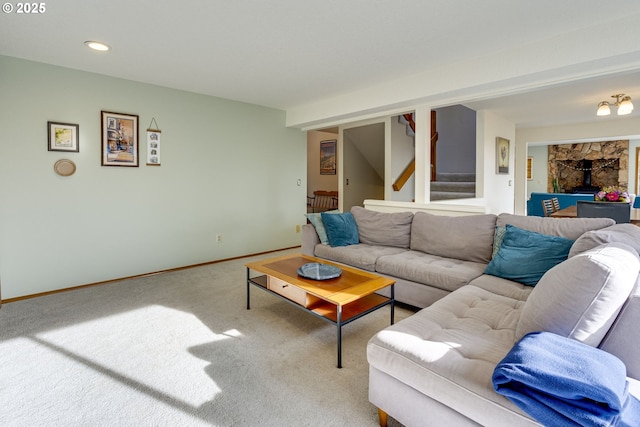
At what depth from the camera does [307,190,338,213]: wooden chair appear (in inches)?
308

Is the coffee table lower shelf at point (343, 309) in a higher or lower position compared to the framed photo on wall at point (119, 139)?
lower

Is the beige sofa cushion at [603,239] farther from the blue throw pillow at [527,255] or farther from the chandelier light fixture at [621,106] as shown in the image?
the chandelier light fixture at [621,106]

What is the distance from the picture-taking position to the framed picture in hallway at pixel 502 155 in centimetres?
548

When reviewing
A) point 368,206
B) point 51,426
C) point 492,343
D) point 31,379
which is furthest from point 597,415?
point 368,206

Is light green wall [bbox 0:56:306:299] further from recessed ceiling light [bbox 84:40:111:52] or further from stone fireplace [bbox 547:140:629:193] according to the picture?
stone fireplace [bbox 547:140:629:193]

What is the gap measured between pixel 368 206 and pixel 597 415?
3550 millimetres

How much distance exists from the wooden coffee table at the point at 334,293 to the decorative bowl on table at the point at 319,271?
0.09ft

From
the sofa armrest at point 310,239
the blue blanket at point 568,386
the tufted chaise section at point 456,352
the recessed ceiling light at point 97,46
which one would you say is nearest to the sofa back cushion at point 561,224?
the tufted chaise section at point 456,352

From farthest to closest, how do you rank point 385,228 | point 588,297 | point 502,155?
point 502,155 → point 385,228 → point 588,297

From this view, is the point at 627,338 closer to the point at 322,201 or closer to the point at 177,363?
the point at 177,363

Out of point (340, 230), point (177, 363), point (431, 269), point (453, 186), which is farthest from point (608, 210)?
point (177, 363)

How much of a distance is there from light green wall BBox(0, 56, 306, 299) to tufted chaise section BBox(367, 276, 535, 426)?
337 centimetres

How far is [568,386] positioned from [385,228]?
2.64 meters

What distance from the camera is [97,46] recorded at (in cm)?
280
